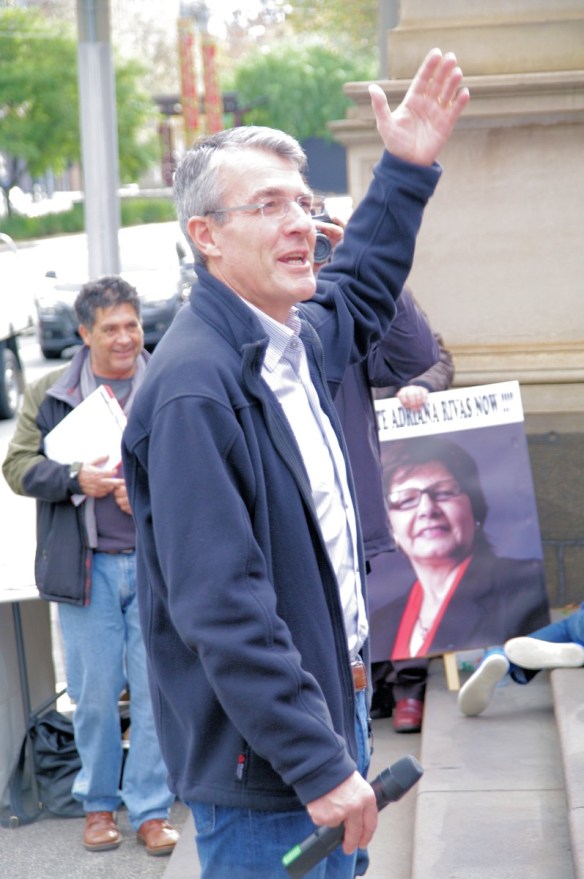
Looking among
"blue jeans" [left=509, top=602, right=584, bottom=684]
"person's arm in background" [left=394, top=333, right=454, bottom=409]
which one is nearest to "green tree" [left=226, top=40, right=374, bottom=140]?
"person's arm in background" [left=394, top=333, right=454, bottom=409]

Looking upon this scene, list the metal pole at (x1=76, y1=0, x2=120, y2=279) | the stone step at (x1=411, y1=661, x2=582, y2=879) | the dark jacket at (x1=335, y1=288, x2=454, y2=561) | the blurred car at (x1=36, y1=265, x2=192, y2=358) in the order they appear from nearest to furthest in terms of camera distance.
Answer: the stone step at (x1=411, y1=661, x2=582, y2=879) < the dark jacket at (x1=335, y1=288, x2=454, y2=561) < the metal pole at (x1=76, y1=0, x2=120, y2=279) < the blurred car at (x1=36, y1=265, x2=192, y2=358)

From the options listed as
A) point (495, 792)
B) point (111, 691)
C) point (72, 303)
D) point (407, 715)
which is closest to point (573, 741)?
point (495, 792)

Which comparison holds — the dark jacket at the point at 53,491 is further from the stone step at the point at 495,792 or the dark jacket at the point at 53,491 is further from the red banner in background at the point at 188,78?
the red banner in background at the point at 188,78

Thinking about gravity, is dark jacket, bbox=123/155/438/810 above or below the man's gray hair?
below

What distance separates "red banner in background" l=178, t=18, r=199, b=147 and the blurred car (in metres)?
19.1

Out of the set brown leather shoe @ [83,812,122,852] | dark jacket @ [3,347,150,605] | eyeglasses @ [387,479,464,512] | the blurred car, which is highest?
dark jacket @ [3,347,150,605]

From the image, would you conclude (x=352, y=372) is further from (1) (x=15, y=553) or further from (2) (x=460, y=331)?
(1) (x=15, y=553)

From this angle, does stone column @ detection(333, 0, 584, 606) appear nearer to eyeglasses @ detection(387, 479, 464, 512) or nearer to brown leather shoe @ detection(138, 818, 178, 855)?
eyeglasses @ detection(387, 479, 464, 512)

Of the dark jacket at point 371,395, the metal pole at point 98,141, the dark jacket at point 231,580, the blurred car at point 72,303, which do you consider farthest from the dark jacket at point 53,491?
the blurred car at point 72,303

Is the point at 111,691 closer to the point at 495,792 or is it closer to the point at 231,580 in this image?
the point at 495,792

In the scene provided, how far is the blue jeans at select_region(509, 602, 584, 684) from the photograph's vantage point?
4848 millimetres

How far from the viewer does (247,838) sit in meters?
2.26

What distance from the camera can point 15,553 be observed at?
5.92m

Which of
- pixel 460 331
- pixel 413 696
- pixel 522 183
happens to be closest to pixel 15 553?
pixel 413 696
